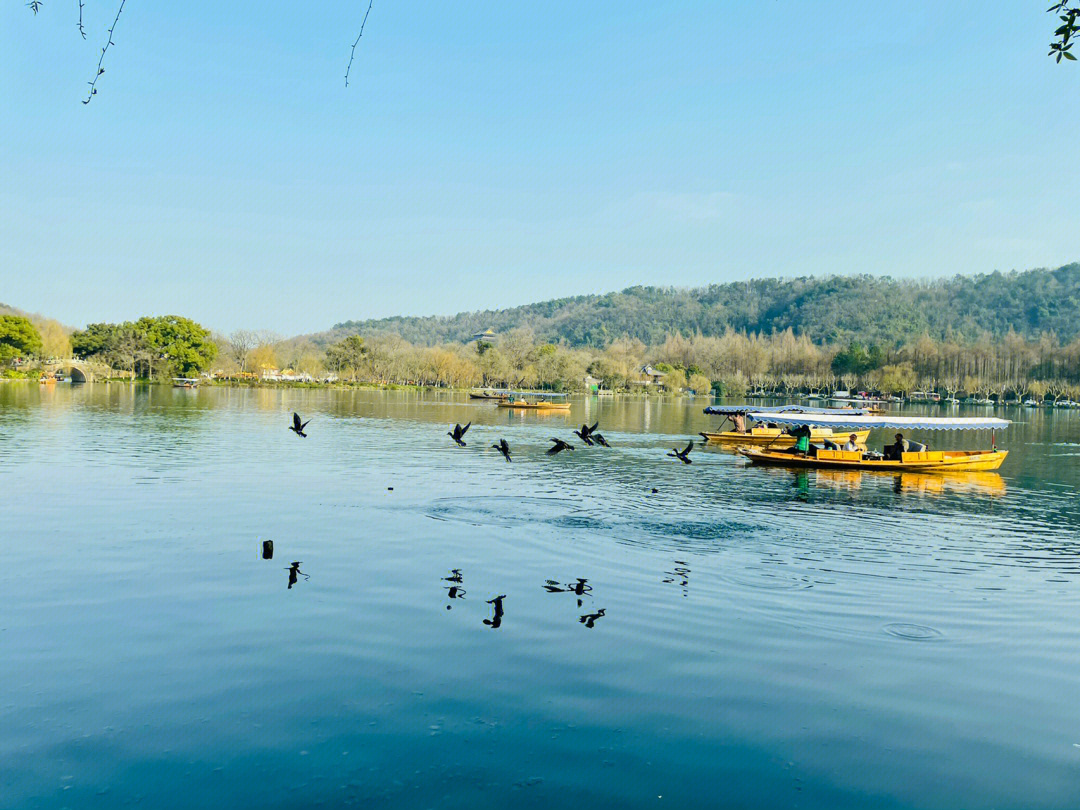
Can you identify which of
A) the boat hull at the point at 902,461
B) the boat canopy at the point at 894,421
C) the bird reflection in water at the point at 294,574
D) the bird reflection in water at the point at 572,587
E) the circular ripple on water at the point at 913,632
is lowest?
the circular ripple on water at the point at 913,632

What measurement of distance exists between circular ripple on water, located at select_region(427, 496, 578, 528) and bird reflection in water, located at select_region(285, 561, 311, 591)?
21.9 ft

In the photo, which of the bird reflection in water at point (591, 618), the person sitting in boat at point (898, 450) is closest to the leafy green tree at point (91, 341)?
the person sitting in boat at point (898, 450)

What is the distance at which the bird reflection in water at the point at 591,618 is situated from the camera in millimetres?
13820

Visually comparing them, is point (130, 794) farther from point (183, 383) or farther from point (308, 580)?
point (183, 383)

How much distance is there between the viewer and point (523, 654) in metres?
12.1

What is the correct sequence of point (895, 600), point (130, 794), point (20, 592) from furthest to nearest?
point (895, 600) < point (20, 592) < point (130, 794)

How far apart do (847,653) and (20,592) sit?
13.3 meters

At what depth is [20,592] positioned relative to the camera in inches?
578

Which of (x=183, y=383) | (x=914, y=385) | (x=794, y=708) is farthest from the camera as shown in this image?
(x=914, y=385)

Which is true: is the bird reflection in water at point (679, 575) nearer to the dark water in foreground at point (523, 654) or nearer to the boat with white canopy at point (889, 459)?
the dark water in foreground at point (523, 654)

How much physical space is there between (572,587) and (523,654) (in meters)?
4.38

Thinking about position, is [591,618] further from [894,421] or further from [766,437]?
[766,437]

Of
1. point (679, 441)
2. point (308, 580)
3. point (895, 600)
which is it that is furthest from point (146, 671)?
point (679, 441)

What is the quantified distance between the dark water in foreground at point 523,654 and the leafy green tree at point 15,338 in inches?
5281
